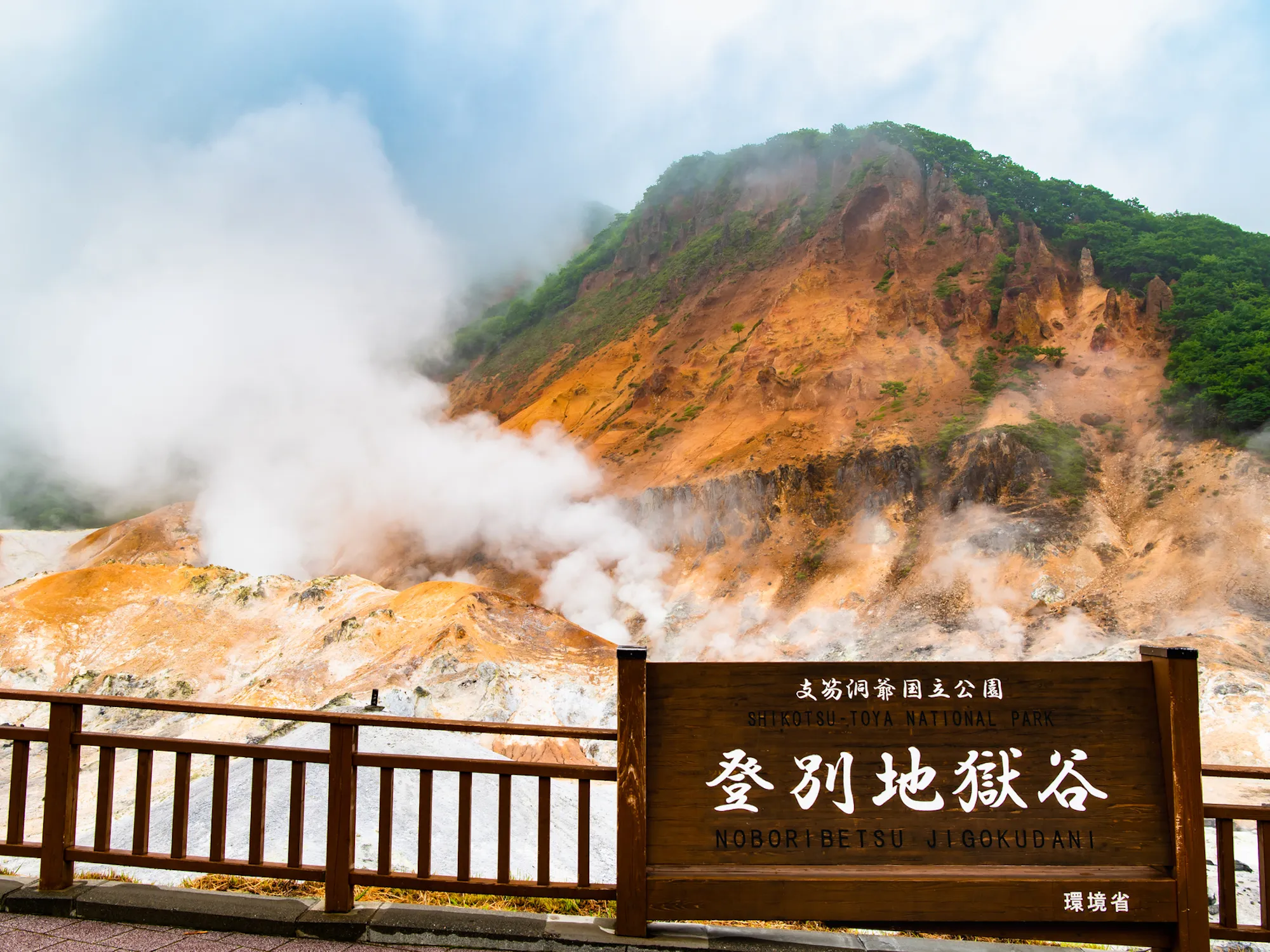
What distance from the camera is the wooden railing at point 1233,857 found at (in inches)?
125

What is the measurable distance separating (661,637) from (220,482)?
32.2 m

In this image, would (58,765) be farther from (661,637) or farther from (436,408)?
(436,408)

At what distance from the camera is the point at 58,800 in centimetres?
367

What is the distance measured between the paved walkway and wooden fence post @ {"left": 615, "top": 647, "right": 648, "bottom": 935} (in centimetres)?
79

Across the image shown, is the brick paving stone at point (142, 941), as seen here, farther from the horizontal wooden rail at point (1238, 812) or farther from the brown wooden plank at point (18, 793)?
the horizontal wooden rail at point (1238, 812)

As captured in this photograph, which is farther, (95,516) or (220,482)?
(95,516)

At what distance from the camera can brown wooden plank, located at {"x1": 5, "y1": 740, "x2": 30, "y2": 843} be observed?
144 inches

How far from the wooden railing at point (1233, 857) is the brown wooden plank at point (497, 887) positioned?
7.90 feet

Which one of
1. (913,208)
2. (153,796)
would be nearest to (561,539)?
(153,796)

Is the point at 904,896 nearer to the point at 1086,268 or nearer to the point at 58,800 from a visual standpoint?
the point at 58,800

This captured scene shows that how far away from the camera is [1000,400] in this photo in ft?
90.3

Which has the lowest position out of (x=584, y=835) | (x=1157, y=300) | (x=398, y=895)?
(x=398, y=895)

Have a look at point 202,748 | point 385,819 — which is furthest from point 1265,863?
point 202,748

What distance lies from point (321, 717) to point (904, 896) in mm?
2542
